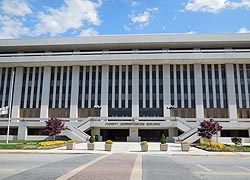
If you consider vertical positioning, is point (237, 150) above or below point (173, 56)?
below

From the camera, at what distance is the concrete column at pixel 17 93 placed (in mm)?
46388

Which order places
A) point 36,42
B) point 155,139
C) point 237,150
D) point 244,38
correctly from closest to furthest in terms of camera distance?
point 237,150, point 155,139, point 244,38, point 36,42

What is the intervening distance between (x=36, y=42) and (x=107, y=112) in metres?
21.3

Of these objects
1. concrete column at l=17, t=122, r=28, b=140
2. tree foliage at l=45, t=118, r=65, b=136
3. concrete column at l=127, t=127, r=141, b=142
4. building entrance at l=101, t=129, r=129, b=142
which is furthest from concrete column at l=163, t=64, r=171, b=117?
concrete column at l=17, t=122, r=28, b=140

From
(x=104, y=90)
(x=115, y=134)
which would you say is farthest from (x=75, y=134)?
(x=104, y=90)

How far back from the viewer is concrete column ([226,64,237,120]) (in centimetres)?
4316

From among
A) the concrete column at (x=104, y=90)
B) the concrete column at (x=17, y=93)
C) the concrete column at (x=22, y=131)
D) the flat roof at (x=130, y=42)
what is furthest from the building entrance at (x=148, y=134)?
the concrete column at (x=17, y=93)

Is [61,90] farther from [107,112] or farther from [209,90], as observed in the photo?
[209,90]

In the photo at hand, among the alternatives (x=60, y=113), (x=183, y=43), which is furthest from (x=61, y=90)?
(x=183, y=43)

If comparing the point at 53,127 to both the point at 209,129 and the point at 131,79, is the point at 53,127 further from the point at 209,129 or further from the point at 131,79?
the point at 209,129

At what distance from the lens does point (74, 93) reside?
152 feet

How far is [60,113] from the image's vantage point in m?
46.2

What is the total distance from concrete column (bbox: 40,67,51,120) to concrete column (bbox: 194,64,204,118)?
29.2 m

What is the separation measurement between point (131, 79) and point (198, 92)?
43.4ft
